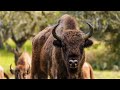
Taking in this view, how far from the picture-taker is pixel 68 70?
5.40 metres

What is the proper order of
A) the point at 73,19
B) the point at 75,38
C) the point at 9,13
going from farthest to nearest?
the point at 9,13 → the point at 73,19 → the point at 75,38

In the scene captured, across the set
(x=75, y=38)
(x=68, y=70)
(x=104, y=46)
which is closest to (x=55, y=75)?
(x=68, y=70)

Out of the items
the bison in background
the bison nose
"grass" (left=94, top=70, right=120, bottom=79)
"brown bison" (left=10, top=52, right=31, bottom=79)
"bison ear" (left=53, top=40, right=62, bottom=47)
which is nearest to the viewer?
the bison nose

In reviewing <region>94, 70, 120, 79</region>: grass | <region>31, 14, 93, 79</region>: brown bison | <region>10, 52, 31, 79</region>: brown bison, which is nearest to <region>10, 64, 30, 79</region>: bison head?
<region>10, 52, 31, 79</region>: brown bison

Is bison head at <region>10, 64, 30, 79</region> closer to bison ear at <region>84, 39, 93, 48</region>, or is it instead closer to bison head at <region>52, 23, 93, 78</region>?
bison head at <region>52, 23, 93, 78</region>

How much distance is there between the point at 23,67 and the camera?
6109mm

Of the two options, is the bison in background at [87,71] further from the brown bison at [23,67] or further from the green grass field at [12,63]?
the brown bison at [23,67]

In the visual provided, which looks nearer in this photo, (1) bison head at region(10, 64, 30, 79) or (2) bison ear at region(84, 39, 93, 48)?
(2) bison ear at region(84, 39, 93, 48)

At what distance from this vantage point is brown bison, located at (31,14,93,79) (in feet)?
17.4

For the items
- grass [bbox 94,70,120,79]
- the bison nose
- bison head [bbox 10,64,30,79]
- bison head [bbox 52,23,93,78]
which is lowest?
grass [bbox 94,70,120,79]

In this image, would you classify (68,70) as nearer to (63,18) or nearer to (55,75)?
(55,75)

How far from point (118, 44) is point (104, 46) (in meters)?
0.21
